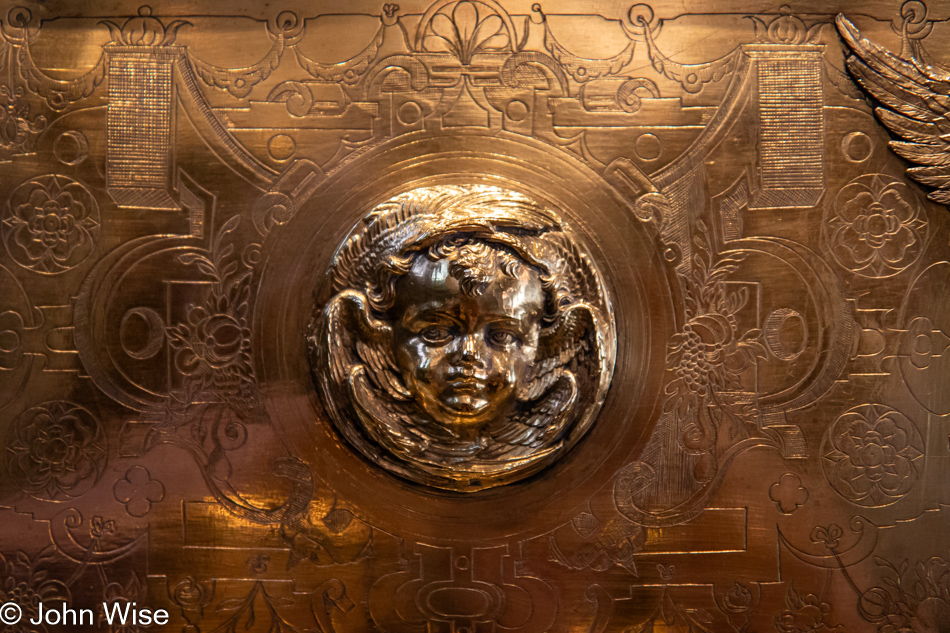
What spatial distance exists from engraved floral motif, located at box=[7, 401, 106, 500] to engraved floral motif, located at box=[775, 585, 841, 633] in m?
2.06

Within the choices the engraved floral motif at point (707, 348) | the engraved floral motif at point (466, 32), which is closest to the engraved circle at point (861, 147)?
the engraved floral motif at point (707, 348)

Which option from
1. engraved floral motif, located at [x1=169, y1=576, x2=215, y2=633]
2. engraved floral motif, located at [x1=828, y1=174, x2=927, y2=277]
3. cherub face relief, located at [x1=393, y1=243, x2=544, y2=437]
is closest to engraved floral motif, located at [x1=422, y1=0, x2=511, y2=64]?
cherub face relief, located at [x1=393, y1=243, x2=544, y2=437]

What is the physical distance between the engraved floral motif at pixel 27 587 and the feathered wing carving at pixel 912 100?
2.80m

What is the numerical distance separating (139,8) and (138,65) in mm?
166

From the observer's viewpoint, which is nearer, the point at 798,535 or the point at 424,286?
the point at 424,286

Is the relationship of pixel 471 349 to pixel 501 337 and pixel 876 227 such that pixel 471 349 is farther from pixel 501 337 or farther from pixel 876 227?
pixel 876 227

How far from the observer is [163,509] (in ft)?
6.70

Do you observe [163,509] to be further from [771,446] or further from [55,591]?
[771,446]

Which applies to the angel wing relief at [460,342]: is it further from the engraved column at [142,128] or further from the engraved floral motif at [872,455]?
the engraved floral motif at [872,455]

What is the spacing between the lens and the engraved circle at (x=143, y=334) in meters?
2.04

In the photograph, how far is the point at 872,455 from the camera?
2070 millimetres

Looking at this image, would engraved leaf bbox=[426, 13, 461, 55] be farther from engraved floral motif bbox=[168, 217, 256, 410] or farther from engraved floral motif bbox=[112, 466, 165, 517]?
engraved floral motif bbox=[112, 466, 165, 517]

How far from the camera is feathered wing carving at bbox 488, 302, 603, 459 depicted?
6.56ft

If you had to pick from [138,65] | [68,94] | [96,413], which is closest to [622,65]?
[138,65]
